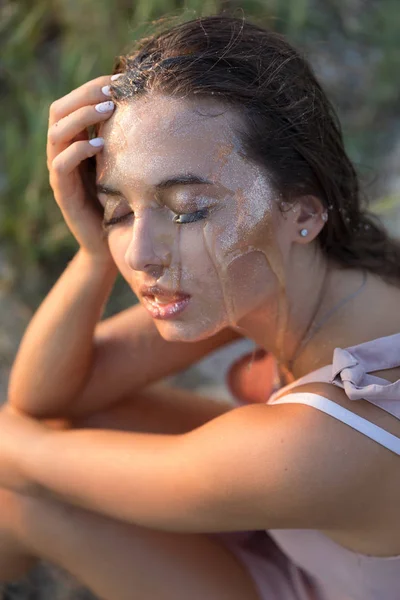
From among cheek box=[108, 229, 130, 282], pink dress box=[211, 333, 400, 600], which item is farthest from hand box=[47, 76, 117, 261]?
pink dress box=[211, 333, 400, 600]

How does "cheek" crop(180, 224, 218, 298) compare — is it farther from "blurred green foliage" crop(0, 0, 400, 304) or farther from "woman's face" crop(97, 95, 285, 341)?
"blurred green foliage" crop(0, 0, 400, 304)

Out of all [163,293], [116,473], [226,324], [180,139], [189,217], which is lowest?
[116,473]

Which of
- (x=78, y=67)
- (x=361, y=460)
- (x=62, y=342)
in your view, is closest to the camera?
(x=361, y=460)

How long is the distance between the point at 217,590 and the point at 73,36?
2183mm

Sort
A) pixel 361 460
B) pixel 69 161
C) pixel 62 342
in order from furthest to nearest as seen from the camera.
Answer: pixel 62 342 → pixel 69 161 → pixel 361 460

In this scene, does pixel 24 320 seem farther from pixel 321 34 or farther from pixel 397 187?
pixel 321 34

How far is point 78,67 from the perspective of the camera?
244cm

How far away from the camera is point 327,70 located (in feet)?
10.1

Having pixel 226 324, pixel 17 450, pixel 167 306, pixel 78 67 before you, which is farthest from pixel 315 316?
pixel 78 67

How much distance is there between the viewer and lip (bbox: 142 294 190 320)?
1114 mm

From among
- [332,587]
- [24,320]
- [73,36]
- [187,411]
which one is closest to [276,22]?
[73,36]

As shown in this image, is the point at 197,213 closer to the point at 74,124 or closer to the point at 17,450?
the point at 74,124

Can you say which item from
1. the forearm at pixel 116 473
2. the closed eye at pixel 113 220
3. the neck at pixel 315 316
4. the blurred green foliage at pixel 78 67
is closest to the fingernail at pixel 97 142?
the closed eye at pixel 113 220

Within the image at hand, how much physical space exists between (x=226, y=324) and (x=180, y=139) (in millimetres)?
319
